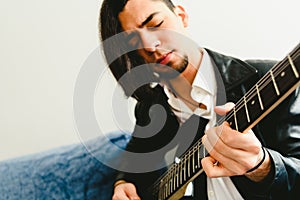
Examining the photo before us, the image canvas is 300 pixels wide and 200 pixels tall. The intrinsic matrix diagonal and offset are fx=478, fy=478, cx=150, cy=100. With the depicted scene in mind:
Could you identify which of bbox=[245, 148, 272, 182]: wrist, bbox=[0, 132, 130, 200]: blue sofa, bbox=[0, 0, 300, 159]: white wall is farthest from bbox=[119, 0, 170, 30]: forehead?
bbox=[245, 148, 272, 182]: wrist

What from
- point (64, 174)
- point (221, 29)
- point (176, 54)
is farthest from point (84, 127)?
point (221, 29)

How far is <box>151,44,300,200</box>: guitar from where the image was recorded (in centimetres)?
60

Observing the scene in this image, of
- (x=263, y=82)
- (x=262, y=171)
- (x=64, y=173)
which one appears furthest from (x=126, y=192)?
(x=263, y=82)

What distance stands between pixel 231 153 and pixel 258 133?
16 cm

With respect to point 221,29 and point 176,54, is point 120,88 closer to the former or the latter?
point 176,54

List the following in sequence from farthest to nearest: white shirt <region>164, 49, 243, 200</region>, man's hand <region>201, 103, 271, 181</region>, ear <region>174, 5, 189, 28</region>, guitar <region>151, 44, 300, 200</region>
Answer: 1. ear <region>174, 5, 189, 28</region>
2. white shirt <region>164, 49, 243, 200</region>
3. man's hand <region>201, 103, 271, 181</region>
4. guitar <region>151, 44, 300, 200</region>

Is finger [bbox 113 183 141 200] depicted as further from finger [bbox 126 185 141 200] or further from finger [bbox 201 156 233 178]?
finger [bbox 201 156 233 178]

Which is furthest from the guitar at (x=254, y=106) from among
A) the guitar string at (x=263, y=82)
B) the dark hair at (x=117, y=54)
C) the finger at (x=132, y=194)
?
the dark hair at (x=117, y=54)

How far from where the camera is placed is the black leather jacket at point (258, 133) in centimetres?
78

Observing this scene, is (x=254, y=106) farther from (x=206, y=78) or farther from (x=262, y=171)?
(x=206, y=78)

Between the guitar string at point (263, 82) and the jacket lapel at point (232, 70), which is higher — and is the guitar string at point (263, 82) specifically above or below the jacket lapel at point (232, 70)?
below

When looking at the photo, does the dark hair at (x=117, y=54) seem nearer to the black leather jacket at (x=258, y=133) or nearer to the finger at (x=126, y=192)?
the black leather jacket at (x=258, y=133)

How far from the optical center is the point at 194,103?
1016mm

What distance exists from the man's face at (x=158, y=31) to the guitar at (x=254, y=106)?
0.22 meters
